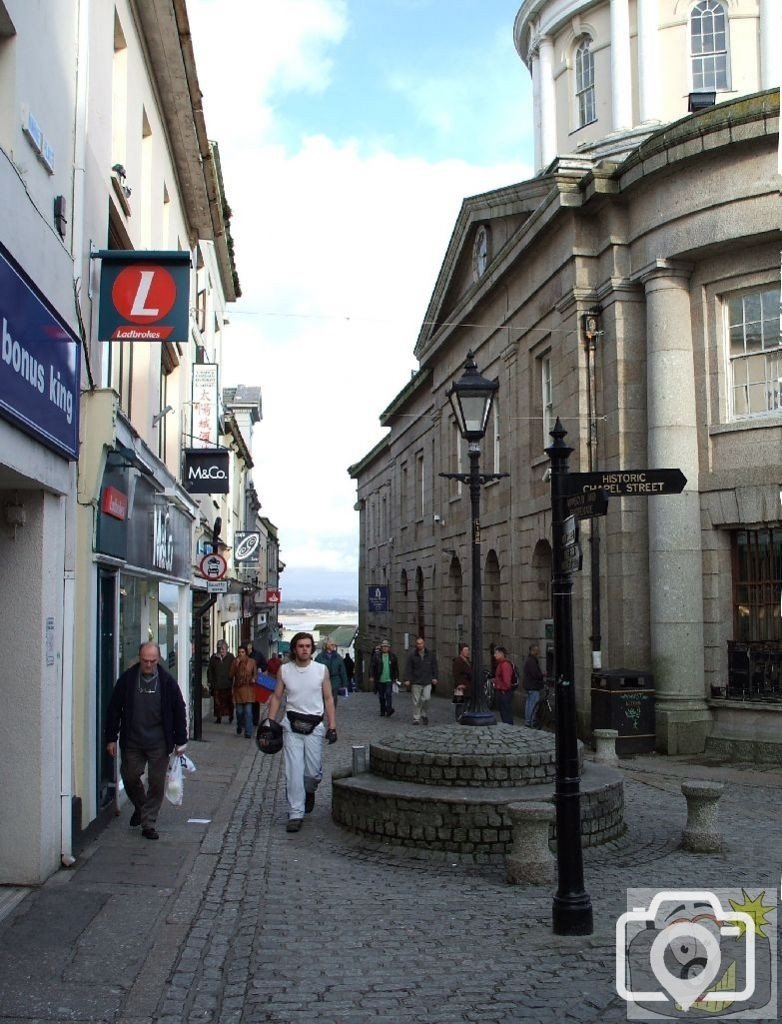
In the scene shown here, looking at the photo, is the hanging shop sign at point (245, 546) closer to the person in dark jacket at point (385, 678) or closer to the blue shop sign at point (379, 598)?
the blue shop sign at point (379, 598)

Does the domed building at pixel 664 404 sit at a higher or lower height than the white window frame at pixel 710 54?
lower

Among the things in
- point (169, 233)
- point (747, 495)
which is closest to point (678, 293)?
point (747, 495)

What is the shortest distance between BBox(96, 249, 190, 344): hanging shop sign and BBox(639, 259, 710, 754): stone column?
30.8 ft

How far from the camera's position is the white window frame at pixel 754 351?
55.3ft

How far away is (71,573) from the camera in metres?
8.86

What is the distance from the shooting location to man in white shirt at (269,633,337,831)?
33.6 ft

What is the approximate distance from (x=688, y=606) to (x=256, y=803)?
27.3 ft

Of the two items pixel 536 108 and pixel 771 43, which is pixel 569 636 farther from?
pixel 536 108

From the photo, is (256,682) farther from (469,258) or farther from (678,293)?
(469,258)

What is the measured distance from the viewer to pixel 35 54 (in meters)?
7.86

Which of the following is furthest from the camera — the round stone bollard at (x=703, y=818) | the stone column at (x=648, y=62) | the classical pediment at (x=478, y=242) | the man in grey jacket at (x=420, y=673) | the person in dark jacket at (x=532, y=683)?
the stone column at (x=648, y=62)

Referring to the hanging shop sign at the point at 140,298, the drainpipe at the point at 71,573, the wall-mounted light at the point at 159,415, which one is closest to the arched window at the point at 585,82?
the wall-mounted light at the point at 159,415

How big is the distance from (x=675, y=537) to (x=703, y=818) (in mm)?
8748

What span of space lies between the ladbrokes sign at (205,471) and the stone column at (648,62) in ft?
54.4
